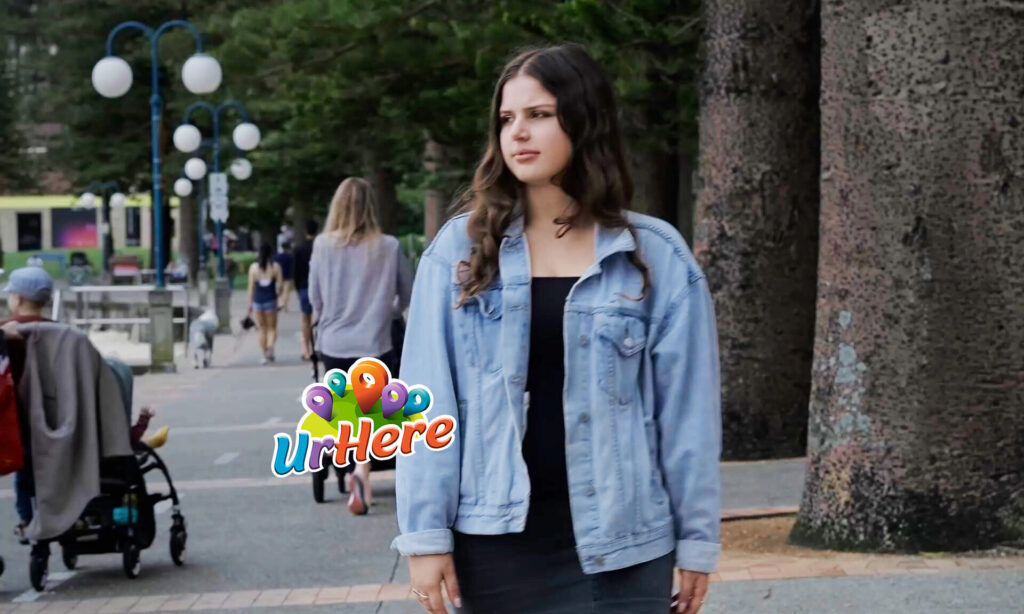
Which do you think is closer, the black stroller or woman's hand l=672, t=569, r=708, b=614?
woman's hand l=672, t=569, r=708, b=614

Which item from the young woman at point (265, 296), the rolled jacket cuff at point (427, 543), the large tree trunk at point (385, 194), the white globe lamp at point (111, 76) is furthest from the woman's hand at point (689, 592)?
the large tree trunk at point (385, 194)

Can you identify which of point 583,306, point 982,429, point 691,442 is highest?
point 583,306

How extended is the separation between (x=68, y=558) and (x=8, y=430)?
1.20 meters

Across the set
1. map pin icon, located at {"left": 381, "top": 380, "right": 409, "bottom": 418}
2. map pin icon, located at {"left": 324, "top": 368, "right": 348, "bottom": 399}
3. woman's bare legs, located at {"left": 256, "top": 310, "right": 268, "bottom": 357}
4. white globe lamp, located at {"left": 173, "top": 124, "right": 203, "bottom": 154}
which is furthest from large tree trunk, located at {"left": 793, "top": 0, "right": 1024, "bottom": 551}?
white globe lamp, located at {"left": 173, "top": 124, "right": 203, "bottom": 154}

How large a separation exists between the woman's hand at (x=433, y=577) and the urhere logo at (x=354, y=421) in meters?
0.23

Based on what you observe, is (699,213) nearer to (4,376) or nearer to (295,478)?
(295,478)

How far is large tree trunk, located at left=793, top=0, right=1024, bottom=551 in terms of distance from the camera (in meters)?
7.54

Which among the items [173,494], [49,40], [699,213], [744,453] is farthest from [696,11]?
[49,40]

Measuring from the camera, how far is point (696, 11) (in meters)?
14.5

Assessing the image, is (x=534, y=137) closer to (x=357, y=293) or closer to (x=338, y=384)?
(x=338, y=384)

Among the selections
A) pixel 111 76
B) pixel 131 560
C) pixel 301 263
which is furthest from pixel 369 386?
pixel 111 76

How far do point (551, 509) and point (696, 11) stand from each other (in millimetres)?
11479

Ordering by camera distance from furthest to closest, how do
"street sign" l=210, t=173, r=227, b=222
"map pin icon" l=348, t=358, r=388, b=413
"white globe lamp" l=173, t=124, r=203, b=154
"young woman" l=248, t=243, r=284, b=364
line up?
1. "street sign" l=210, t=173, r=227, b=222
2. "white globe lamp" l=173, t=124, r=203, b=154
3. "young woman" l=248, t=243, r=284, b=364
4. "map pin icon" l=348, t=358, r=388, b=413

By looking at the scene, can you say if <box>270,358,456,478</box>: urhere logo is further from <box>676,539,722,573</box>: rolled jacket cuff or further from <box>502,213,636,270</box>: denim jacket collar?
<box>676,539,722,573</box>: rolled jacket cuff
